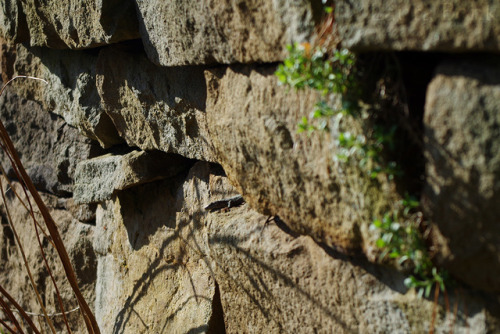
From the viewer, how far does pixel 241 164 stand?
5.87ft

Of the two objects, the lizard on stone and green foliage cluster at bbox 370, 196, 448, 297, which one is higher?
green foliage cluster at bbox 370, 196, 448, 297

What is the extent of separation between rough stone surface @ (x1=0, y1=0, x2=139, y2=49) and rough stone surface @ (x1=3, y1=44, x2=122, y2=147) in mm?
138

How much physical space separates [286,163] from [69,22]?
125cm

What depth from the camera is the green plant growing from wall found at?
4.29ft

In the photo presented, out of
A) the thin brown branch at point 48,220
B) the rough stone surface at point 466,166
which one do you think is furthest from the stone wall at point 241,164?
the thin brown branch at point 48,220

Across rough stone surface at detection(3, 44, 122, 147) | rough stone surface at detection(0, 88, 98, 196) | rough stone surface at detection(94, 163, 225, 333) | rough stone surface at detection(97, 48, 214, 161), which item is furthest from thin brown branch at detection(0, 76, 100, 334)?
rough stone surface at detection(0, 88, 98, 196)

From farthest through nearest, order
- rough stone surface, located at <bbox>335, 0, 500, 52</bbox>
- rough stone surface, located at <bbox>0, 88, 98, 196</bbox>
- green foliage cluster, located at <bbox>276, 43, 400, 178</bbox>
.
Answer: rough stone surface, located at <bbox>0, 88, 98, 196</bbox>
green foliage cluster, located at <bbox>276, 43, 400, 178</bbox>
rough stone surface, located at <bbox>335, 0, 500, 52</bbox>

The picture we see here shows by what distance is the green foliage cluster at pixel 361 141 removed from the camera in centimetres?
131

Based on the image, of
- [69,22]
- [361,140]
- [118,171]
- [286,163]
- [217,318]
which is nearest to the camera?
[361,140]

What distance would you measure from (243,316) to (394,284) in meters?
0.63

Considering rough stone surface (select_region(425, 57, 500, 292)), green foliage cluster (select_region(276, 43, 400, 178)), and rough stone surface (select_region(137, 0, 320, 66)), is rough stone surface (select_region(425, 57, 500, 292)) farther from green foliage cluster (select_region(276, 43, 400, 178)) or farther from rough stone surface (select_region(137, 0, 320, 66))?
rough stone surface (select_region(137, 0, 320, 66))

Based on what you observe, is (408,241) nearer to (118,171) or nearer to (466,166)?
(466,166)

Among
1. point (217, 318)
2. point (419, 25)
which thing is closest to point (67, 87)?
point (217, 318)

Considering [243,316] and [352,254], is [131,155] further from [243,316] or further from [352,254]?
[352,254]
